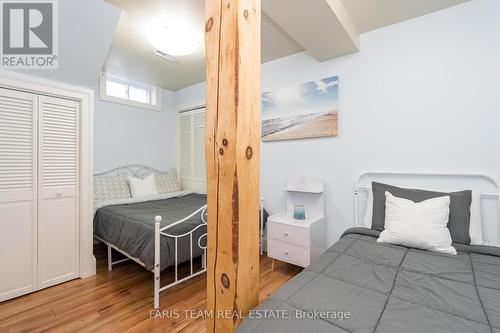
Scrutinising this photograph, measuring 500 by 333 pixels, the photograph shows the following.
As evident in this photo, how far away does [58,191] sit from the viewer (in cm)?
215

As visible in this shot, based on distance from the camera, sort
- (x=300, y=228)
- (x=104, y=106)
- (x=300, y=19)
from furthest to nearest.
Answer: (x=104, y=106), (x=300, y=228), (x=300, y=19)

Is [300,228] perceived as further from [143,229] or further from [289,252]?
[143,229]

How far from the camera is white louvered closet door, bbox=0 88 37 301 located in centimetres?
188

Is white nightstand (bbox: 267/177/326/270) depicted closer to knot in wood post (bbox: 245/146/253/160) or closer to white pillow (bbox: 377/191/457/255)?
white pillow (bbox: 377/191/457/255)

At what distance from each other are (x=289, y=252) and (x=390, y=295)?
1340 mm

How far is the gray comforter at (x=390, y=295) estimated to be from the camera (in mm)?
832

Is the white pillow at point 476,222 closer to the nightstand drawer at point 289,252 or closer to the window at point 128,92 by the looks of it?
the nightstand drawer at point 289,252

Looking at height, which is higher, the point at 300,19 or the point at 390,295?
the point at 300,19

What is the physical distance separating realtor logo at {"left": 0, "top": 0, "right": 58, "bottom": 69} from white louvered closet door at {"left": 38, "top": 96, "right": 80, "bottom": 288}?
0.32 metres

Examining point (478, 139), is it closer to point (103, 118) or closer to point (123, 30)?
point (123, 30)

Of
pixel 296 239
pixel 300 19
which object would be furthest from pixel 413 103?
pixel 296 239

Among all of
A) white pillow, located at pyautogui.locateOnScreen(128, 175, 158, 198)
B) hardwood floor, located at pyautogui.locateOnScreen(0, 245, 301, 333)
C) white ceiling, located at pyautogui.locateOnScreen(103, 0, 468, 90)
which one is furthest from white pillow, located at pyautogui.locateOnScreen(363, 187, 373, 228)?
white pillow, located at pyautogui.locateOnScreen(128, 175, 158, 198)

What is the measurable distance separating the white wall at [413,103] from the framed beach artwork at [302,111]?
0.08 m

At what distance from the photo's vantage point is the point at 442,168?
6.37 ft
